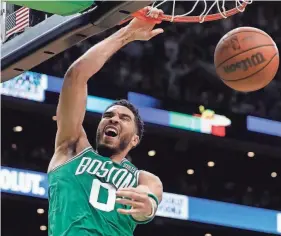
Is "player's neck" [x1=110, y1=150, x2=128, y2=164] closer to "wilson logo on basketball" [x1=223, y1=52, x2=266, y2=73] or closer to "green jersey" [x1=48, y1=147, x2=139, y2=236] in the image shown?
"green jersey" [x1=48, y1=147, x2=139, y2=236]

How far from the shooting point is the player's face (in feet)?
13.1

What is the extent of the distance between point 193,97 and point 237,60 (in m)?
6.71

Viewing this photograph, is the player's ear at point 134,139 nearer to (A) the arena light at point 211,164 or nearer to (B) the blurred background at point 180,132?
(B) the blurred background at point 180,132

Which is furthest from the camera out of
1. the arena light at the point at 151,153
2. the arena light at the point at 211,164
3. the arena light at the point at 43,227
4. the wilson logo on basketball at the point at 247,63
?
the arena light at the point at 211,164

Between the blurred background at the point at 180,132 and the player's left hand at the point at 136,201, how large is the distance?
20.5 ft

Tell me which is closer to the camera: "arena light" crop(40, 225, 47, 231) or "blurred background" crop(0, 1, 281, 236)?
"blurred background" crop(0, 1, 281, 236)

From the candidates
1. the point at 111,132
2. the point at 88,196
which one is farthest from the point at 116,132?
the point at 88,196

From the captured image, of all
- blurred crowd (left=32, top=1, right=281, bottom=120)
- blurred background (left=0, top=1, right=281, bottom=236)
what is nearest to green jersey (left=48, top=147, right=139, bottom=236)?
blurred background (left=0, top=1, right=281, bottom=236)

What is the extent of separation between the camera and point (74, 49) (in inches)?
420

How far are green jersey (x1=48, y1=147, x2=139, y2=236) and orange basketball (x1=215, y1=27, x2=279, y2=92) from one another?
98 cm

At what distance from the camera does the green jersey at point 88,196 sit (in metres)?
3.76

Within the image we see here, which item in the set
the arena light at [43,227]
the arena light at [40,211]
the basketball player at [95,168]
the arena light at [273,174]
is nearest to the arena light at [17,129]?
the arena light at [40,211]

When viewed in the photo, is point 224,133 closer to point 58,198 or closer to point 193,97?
point 193,97

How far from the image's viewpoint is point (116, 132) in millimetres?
4047
